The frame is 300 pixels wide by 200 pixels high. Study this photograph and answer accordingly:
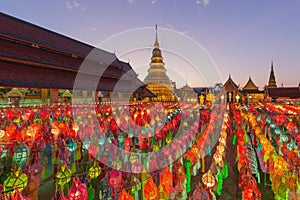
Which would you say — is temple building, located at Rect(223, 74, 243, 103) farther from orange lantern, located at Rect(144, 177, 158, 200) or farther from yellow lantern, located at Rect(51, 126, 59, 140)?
orange lantern, located at Rect(144, 177, 158, 200)

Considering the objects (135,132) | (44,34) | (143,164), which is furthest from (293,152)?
(44,34)

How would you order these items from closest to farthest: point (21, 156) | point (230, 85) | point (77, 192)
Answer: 1. point (77, 192)
2. point (21, 156)
3. point (230, 85)

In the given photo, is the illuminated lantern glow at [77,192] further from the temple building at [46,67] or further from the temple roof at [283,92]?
the temple roof at [283,92]


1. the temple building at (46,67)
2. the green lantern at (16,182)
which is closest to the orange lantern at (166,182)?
the green lantern at (16,182)

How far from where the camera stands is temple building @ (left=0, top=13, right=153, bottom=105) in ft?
54.4

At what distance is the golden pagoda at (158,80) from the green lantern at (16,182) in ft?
135

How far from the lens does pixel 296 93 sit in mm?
48062

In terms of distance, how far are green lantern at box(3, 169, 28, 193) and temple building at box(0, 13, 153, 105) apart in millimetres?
12989

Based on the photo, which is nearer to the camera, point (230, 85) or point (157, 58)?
point (230, 85)

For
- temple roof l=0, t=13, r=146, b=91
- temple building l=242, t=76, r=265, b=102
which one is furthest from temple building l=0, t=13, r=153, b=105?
temple building l=242, t=76, r=265, b=102

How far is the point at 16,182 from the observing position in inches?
153

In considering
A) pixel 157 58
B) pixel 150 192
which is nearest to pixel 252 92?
pixel 157 58

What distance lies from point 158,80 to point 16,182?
49.0 meters

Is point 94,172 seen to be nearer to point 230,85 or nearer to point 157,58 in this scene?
point 230,85
